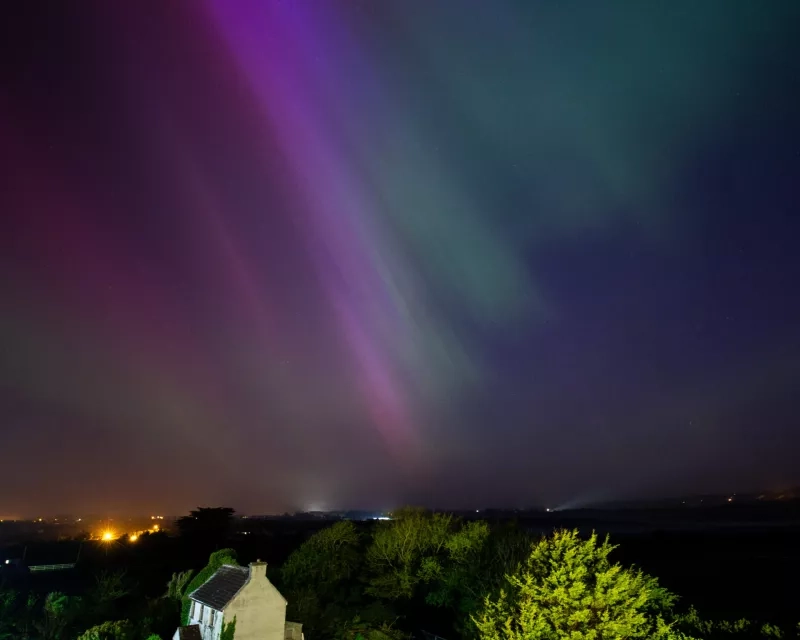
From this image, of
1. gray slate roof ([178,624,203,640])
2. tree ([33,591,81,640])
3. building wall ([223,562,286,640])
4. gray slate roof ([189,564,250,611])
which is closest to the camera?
building wall ([223,562,286,640])

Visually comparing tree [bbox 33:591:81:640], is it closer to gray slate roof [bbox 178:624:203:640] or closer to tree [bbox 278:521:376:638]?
gray slate roof [bbox 178:624:203:640]

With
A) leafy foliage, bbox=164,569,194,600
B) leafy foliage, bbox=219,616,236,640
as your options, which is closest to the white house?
leafy foliage, bbox=219,616,236,640

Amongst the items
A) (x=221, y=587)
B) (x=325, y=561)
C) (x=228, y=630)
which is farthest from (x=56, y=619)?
(x=325, y=561)

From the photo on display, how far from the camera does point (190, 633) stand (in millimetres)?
34375

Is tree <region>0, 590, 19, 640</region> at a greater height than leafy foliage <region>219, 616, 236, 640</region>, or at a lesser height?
greater

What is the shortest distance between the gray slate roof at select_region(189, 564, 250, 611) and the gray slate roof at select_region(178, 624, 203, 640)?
5.31 ft

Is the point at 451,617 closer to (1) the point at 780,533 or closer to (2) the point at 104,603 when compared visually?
(2) the point at 104,603

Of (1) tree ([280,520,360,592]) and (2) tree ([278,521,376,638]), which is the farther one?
(1) tree ([280,520,360,592])

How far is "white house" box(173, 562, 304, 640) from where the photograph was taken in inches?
1257

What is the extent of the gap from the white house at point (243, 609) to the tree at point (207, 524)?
5946cm

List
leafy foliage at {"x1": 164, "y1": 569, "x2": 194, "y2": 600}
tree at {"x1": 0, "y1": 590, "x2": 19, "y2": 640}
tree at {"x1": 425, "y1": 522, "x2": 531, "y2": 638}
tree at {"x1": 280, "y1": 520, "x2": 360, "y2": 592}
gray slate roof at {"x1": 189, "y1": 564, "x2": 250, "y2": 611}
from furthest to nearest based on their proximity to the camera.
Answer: tree at {"x1": 280, "y1": 520, "x2": 360, "y2": 592}, tree at {"x1": 425, "y1": 522, "x2": 531, "y2": 638}, leafy foliage at {"x1": 164, "y1": 569, "x2": 194, "y2": 600}, tree at {"x1": 0, "y1": 590, "x2": 19, "y2": 640}, gray slate roof at {"x1": 189, "y1": 564, "x2": 250, "y2": 611}

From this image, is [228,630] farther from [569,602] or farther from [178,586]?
[178,586]

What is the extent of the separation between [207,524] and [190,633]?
6240 cm

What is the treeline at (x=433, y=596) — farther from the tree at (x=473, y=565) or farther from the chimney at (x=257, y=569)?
the chimney at (x=257, y=569)
